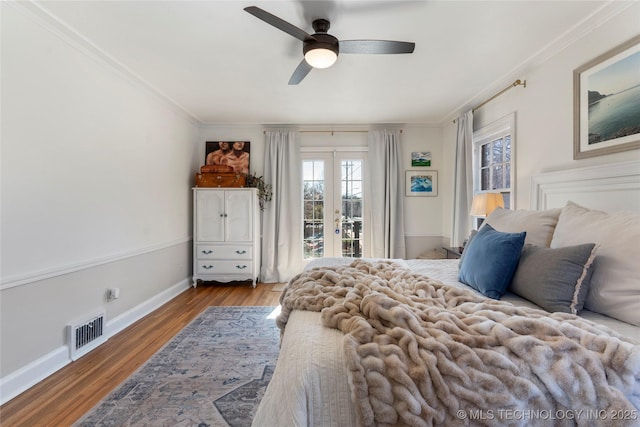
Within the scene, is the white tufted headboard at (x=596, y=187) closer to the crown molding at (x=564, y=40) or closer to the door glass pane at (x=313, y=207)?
the crown molding at (x=564, y=40)

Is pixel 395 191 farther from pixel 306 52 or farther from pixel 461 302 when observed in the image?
pixel 461 302

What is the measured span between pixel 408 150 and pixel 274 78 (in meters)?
2.46

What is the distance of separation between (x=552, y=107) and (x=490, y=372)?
2.48 metres

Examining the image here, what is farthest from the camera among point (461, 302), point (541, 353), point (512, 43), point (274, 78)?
point (274, 78)

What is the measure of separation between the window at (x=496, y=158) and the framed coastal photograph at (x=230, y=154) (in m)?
3.23

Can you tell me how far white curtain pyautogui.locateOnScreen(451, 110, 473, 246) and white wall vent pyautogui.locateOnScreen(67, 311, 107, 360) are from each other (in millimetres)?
3985

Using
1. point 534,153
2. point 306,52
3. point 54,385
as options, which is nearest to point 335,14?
point 306,52

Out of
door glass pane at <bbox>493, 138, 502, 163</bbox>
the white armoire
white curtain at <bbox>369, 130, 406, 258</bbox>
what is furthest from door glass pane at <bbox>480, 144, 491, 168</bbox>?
the white armoire

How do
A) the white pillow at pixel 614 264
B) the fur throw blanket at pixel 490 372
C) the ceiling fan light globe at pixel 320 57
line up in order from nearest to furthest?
1. the fur throw blanket at pixel 490 372
2. the white pillow at pixel 614 264
3. the ceiling fan light globe at pixel 320 57

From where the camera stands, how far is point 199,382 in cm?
185

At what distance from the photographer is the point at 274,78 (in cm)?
280

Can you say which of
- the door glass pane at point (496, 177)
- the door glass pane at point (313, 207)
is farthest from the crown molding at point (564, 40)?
the door glass pane at point (313, 207)

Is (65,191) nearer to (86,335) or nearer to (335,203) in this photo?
(86,335)

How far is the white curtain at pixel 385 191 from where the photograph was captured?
14.0 feet
